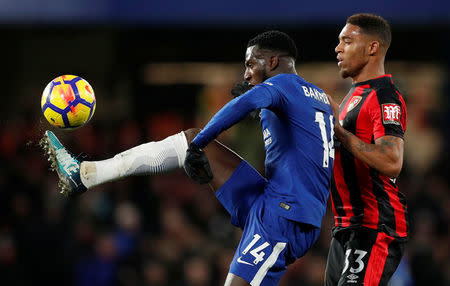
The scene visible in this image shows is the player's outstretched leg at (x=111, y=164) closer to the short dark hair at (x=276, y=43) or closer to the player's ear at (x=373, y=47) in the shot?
the short dark hair at (x=276, y=43)

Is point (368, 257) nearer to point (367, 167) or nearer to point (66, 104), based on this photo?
point (367, 167)

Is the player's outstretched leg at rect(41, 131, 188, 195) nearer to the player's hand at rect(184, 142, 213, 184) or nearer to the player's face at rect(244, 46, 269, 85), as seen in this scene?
the player's hand at rect(184, 142, 213, 184)

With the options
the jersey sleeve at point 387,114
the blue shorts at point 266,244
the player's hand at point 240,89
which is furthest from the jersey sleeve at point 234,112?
the jersey sleeve at point 387,114

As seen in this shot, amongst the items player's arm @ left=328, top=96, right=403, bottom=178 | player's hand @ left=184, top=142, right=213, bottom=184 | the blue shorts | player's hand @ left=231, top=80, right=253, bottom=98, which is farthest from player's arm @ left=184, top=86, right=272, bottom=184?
player's arm @ left=328, top=96, right=403, bottom=178

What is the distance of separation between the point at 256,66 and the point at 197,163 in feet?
2.84

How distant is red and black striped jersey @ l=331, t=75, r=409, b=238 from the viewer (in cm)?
465

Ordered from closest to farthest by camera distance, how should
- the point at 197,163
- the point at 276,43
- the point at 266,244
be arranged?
1. the point at 197,163
2. the point at 266,244
3. the point at 276,43

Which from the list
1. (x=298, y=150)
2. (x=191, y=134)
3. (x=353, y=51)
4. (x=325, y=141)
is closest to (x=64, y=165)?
(x=191, y=134)

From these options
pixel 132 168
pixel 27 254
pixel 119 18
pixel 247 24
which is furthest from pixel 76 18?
pixel 132 168

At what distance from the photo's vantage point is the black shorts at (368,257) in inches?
181

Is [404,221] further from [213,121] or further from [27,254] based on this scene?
[27,254]

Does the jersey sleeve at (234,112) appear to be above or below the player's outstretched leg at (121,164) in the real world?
above

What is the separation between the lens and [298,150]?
441 cm

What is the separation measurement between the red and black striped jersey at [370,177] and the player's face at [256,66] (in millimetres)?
654
